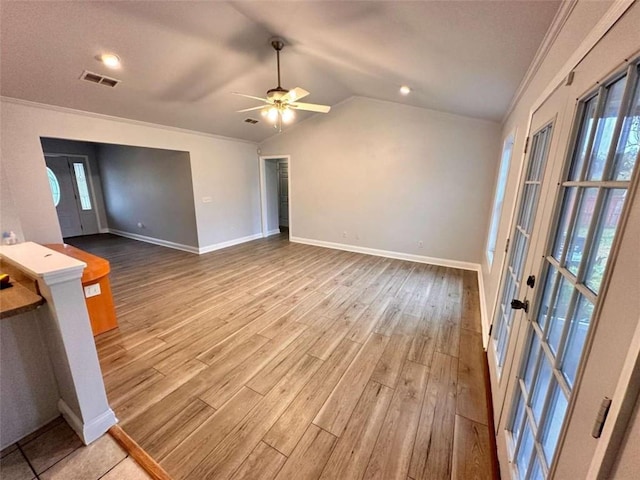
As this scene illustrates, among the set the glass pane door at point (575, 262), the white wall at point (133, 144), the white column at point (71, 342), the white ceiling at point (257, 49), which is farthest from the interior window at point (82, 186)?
the glass pane door at point (575, 262)

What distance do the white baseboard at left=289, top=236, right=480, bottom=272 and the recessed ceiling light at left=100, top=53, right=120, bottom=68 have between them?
4379 millimetres

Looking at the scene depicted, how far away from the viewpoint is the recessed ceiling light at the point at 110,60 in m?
2.59

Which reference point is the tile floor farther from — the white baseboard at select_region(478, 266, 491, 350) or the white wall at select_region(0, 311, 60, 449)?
the white baseboard at select_region(478, 266, 491, 350)

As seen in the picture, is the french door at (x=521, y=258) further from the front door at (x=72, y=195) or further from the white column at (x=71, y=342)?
the front door at (x=72, y=195)

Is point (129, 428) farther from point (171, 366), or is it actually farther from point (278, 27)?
point (278, 27)

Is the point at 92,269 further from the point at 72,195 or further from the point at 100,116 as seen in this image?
the point at 72,195

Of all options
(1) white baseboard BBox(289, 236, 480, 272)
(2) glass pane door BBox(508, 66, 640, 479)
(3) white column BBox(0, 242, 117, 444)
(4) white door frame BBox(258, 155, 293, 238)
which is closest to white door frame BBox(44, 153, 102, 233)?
(4) white door frame BBox(258, 155, 293, 238)

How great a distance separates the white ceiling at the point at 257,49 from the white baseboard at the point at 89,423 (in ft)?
9.77

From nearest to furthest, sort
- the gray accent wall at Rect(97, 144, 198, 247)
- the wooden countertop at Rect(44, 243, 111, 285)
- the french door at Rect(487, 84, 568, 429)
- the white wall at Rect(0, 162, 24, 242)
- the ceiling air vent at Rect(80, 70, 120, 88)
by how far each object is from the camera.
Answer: the french door at Rect(487, 84, 568, 429)
the white wall at Rect(0, 162, 24, 242)
the wooden countertop at Rect(44, 243, 111, 285)
the ceiling air vent at Rect(80, 70, 120, 88)
the gray accent wall at Rect(97, 144, 198, 247)

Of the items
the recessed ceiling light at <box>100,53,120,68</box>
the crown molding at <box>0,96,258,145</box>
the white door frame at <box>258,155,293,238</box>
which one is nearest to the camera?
the recessed ceiling light at <box>100,53,120,68</box>

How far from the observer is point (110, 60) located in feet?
8.70

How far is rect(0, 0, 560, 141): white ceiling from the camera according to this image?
1.82 metres

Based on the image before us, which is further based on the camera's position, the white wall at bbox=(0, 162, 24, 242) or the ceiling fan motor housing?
the ceiling fan motor housing

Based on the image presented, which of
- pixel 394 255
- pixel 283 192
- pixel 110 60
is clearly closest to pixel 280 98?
pixel 110 60
